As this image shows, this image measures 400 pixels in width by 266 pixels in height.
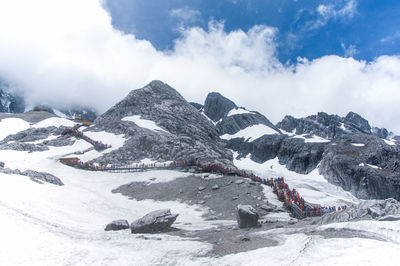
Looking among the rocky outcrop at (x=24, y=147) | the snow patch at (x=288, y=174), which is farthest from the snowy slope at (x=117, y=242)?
the snow patch at (x=288, y=174)

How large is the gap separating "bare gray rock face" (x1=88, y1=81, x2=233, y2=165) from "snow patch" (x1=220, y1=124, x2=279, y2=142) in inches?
2735

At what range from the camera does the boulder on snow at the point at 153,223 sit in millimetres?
20266

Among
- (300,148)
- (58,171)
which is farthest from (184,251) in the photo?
(300,148)

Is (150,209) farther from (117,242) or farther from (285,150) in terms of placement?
(285,150)

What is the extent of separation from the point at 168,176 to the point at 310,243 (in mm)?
34359

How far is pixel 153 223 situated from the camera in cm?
2091

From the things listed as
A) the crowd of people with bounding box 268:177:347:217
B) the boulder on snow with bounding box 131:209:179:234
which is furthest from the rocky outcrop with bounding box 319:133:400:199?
the boulder on snow with bounding box 131:209:179:234

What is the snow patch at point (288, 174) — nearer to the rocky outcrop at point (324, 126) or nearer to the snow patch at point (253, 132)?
the snow patch at point (253, 132)

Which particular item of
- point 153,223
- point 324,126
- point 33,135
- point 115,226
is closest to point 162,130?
point 33,135

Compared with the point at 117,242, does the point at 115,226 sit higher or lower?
higher

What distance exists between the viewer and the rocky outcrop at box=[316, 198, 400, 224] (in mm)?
15906

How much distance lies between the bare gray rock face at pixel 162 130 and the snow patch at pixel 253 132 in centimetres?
6947

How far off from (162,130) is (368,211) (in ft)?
218

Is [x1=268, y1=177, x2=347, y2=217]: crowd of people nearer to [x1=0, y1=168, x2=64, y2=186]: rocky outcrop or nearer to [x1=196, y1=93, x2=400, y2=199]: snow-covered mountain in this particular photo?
[x1=0, y1=168, x2=64, y2=186]: rocky outcrop
